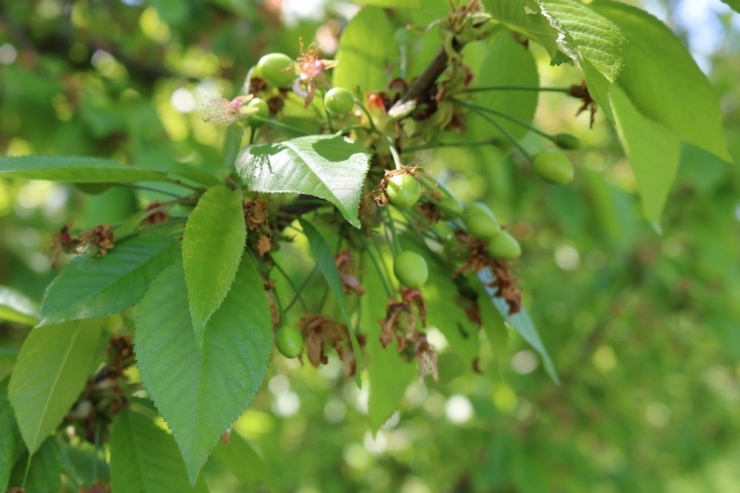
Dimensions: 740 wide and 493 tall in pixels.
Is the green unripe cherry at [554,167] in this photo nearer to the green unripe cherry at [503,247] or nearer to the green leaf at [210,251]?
the green unripe cherry at [503,247]

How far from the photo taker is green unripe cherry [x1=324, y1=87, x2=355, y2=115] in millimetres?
1185

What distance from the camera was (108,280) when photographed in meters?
1.11

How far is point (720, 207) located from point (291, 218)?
4.12 metres

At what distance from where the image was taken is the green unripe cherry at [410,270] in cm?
116

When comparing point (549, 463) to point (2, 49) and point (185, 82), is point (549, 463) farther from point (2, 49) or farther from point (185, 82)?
point (2, 49)

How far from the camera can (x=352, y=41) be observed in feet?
4.75

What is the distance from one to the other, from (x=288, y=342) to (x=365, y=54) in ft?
2.16

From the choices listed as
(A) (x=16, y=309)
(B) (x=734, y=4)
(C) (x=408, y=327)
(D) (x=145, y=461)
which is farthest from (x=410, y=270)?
(A) (x=16, y=309)

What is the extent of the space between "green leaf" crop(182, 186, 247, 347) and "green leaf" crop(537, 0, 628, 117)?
0.53m

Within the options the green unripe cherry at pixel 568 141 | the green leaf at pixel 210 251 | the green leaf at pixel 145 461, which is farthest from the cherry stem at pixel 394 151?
the green leaf at pixel 145 461

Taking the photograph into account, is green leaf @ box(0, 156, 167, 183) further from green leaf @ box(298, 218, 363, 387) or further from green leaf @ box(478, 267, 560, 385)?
green leaf @ box(478, 267, 560, 385)

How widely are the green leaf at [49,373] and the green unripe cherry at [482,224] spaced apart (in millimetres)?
690

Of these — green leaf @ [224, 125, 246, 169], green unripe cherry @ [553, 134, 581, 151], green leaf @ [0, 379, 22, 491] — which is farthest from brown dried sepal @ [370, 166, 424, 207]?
green leaf @ [0, 379, 22, 491]

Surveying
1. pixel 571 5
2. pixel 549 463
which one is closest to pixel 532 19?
pixel 571 5
